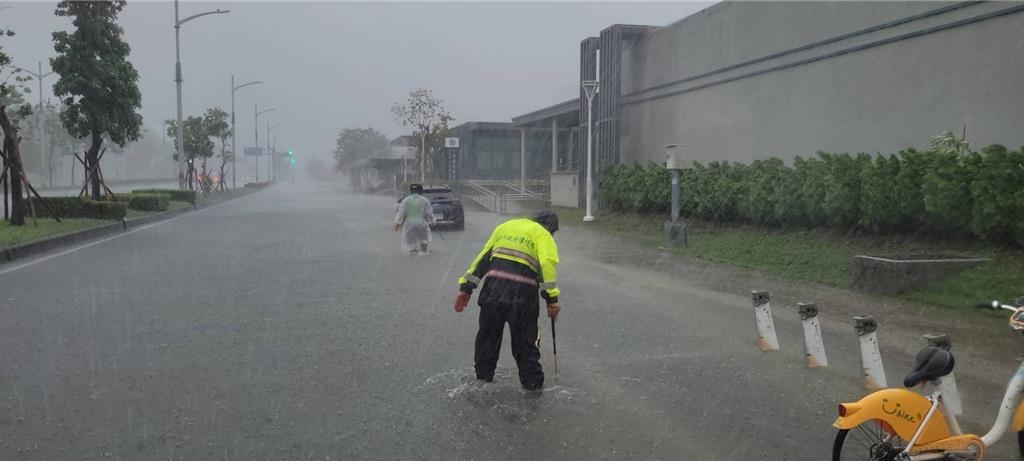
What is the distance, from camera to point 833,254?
12352 millimetres

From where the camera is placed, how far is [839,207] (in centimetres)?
1302

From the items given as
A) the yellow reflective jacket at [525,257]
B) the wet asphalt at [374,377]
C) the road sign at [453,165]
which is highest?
the road sign at [453,165]

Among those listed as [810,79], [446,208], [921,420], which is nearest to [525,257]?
[921,420]

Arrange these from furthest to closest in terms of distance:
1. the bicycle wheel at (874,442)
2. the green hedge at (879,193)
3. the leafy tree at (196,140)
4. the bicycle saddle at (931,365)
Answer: the leafy tree at (196,140) < the green hedge at (879,193) < the bicycle wheel at (874,442) < the bicycle saddle at (931,365)

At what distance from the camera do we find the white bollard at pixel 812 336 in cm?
645

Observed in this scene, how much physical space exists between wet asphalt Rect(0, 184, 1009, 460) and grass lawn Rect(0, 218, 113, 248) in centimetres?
455

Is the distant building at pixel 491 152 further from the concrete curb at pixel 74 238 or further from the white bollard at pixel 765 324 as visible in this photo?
the white bollard at pixel 765 324

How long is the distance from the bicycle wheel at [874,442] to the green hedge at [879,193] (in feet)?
21.9

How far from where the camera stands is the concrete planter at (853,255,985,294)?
375 inches

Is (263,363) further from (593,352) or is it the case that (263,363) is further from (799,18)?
(799,18)

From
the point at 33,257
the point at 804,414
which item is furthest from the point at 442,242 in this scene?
the point at 804,414

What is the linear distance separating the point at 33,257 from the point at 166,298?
6332 mm

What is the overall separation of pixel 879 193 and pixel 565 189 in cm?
1970

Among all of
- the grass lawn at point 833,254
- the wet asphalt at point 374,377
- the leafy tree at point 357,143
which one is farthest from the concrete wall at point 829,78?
the leafy tree at point 357,143
